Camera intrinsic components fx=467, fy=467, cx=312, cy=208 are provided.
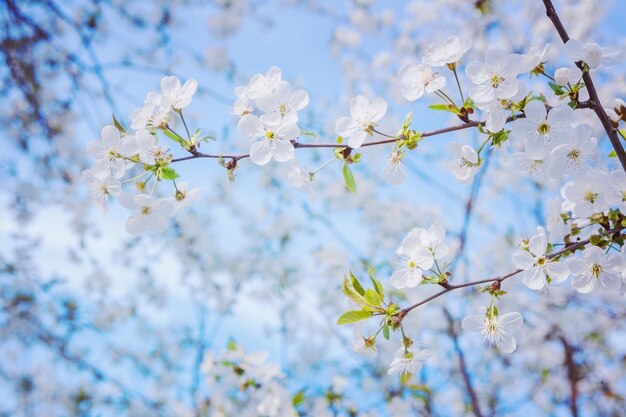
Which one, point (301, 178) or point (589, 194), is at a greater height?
point (301, 178)

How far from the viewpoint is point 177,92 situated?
3.11 ft

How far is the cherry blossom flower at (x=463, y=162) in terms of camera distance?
0.93m

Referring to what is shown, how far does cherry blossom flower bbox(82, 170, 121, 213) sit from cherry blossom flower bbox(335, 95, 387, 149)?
17.5 inches

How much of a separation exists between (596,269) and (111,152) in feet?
2.98

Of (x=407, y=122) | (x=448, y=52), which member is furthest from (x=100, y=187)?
(x=448, y=52)

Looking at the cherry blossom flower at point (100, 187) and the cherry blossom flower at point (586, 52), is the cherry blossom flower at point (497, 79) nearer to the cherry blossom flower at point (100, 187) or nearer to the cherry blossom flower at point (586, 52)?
the cherry blossom flower at point (586, 52)

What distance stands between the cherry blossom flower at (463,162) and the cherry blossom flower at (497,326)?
27 cm

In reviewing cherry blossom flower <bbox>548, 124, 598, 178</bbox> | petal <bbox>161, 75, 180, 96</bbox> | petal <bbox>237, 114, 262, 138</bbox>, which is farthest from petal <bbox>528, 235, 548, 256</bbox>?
petal <bbox>161, 75, 180, 96</bbox>

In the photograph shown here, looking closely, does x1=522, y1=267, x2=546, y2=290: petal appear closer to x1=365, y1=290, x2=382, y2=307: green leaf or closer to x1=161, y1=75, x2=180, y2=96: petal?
x1=365, y1=290, x2=382, y2=307: green leaf

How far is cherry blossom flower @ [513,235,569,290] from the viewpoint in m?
0.83

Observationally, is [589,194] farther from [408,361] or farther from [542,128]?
[408,361]

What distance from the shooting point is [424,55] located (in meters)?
0.88

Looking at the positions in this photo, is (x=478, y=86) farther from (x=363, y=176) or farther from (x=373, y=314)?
(x=363, y=176)

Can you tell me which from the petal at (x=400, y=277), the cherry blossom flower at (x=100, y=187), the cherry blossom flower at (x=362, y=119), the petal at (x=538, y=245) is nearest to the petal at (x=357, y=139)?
the cherry blossom flower at (x=362, y=119)
